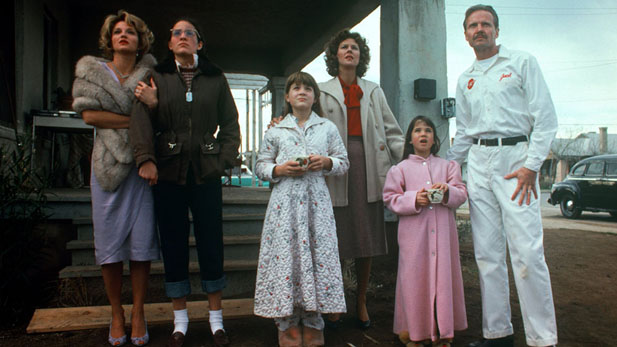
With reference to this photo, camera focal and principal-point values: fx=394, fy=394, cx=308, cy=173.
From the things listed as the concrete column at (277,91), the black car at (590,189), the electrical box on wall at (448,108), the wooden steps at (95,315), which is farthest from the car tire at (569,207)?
the wooden steps at (95,315)

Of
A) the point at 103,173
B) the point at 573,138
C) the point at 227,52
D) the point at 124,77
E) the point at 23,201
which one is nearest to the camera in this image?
the point at 103,173


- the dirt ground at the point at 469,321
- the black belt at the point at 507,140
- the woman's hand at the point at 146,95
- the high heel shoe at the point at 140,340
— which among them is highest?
the woman's hand at the point at 146,95

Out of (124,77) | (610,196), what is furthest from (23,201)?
(610,196)

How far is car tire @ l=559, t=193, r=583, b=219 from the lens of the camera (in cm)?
1261

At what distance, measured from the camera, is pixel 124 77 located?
256 cm

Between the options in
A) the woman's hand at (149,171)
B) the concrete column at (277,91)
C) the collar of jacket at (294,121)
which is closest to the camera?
the woman's hand at (149,171)

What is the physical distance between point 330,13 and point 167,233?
522 centimetres

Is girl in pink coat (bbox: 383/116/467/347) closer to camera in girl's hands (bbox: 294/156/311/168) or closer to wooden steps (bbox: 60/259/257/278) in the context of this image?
camera in girl's hands (bbox: 294/156/311/168)

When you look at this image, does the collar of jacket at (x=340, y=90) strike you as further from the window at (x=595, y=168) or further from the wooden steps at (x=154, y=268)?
the window at (x=595, y=168)

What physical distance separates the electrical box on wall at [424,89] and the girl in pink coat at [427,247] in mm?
1769

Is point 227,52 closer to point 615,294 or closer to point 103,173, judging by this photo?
point 103,173

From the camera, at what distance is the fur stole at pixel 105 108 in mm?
2398

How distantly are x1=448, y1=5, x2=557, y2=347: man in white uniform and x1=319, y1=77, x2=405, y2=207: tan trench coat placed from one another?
1.93 feet

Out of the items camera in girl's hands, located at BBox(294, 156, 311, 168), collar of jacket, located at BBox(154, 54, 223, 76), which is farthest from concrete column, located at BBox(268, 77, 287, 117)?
camera in girl's hands, located at BBox(294, 156, 311, 168)
